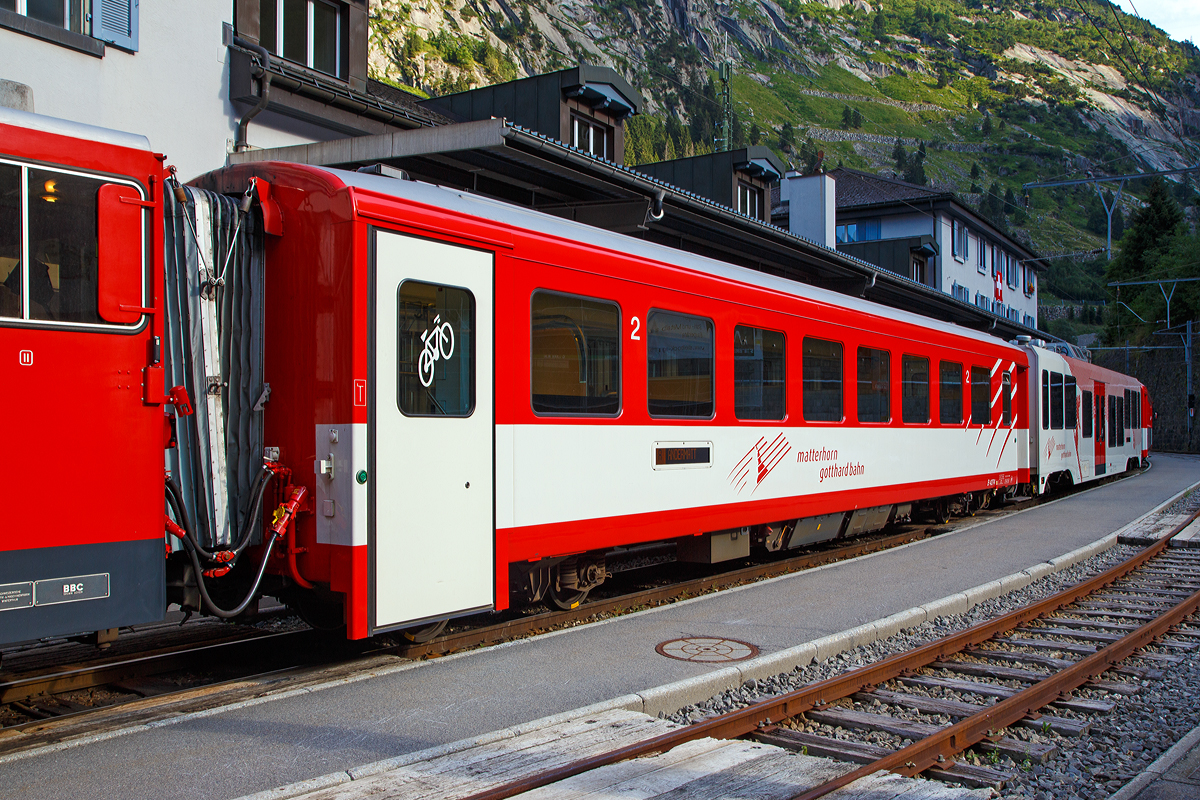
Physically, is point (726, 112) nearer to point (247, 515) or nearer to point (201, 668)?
point (201, 668)

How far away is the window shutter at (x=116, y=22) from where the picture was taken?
409 inches

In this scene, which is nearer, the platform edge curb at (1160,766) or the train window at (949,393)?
the platform edge curb at (1160,766)

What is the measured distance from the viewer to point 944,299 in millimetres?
21812

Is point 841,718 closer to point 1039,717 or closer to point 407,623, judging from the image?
point 1039,717

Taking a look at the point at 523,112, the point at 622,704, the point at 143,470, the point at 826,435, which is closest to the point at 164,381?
the point at 143,470

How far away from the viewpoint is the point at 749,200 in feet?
87.5

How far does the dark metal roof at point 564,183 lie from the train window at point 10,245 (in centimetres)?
543

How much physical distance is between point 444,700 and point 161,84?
909 cm

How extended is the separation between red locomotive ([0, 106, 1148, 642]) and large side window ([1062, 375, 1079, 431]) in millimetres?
12439

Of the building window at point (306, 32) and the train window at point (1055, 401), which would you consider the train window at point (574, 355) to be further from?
the train window at point (1055, 401)

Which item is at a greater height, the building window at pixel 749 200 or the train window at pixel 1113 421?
the building window at pixel 749 200

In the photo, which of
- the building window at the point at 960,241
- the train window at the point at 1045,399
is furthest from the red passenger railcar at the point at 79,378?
the building window at the point at 960,241

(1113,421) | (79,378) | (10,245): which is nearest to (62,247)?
(10,245)

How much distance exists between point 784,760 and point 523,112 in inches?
707
